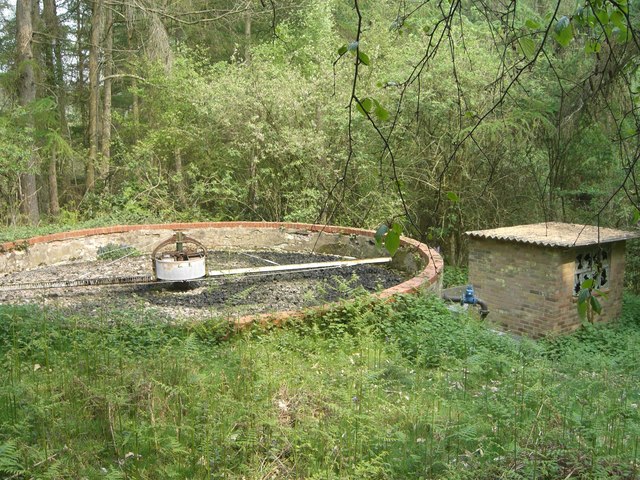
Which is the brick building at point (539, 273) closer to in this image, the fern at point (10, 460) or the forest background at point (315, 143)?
the forest background at point (315, 143)

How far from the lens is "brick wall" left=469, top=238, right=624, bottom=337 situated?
34.6 ft

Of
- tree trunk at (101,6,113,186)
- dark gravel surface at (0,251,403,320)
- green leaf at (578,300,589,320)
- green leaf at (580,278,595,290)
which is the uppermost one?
tree trunk at (101,6,113,186)

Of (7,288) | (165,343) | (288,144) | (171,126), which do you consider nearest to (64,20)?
(171,126)

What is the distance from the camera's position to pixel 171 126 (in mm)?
15195

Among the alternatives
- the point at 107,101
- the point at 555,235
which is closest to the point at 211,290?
the point at 555,235

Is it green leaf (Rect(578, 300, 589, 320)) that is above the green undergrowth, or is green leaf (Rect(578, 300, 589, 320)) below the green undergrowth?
above

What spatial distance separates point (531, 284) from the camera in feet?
35.6

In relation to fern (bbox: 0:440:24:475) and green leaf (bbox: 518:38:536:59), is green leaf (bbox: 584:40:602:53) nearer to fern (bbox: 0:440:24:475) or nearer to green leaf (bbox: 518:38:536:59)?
green leaf (bbox: 518:38:536:59)

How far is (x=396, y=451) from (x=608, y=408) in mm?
1637

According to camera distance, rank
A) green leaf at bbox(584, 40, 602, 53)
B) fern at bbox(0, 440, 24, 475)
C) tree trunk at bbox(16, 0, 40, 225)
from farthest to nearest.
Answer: tree trunk at bbox(16, 0, 40, 225)
fern at bbox(0, 440, 24, 475)
green leaf at bbox(584, 40, 602, 53)

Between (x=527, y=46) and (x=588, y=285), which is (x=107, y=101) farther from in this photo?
(x=588, y=285)

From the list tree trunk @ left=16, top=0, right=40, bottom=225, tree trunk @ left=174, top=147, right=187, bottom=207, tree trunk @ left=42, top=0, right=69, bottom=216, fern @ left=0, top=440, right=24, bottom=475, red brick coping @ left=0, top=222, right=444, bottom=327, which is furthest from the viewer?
tree trunk @ left=42, top=0, right=69, bottom=216

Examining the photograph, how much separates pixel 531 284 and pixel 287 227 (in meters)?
4.80

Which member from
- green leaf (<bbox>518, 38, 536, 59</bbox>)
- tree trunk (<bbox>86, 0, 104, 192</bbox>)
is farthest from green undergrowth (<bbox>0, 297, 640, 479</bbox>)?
tree trunk (<bbox>86, 0, 104, 192</bbox>)
